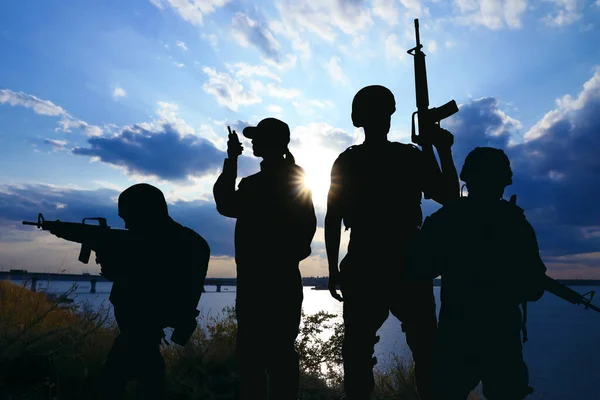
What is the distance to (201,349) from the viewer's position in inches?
286

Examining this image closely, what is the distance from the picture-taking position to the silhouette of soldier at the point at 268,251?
3.51 metres

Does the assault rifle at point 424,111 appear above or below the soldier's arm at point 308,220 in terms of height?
above

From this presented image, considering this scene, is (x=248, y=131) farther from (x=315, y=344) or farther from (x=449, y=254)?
(x=315, y=344)

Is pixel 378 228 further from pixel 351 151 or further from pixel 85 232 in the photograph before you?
pixel 85 232

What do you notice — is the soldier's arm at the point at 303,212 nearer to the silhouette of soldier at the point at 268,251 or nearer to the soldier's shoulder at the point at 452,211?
the silhouette of soldier at the point at 268,251

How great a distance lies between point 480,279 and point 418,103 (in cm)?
209

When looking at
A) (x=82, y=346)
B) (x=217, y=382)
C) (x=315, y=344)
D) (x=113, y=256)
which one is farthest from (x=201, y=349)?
(x=113, y=256)

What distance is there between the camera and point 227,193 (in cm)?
370

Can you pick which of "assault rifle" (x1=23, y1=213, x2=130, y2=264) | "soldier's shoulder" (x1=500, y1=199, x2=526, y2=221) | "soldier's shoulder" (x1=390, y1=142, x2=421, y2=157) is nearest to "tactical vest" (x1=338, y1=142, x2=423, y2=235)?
"soldier's shoulder" (x1=390, y1=142, x2=421, y2=157)

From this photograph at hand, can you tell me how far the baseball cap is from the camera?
3.84m

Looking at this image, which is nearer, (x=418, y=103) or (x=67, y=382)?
(x=418, y=103)

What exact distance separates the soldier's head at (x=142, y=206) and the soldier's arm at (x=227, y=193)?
1.52ft

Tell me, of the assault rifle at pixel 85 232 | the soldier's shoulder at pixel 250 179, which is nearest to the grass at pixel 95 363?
the assault rifle at pixel 85 232

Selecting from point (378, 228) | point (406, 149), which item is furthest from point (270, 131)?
point (378, 228)
